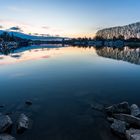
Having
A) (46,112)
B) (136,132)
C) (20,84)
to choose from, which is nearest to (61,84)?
(20,84)

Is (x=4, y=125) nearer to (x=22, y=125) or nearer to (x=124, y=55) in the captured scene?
(x=22, y=125)

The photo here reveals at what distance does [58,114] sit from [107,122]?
15.3 ft

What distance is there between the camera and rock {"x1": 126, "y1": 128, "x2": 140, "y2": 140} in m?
12.5

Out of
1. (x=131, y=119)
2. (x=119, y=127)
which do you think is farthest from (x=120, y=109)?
(x=119, y=127)

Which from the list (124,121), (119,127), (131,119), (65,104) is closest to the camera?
(119,127)

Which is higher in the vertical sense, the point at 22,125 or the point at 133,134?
the point at 133,134

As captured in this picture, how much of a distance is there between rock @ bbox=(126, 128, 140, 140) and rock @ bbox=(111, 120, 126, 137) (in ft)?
1.92

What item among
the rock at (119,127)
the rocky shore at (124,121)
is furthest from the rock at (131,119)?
the rock at (119,127)

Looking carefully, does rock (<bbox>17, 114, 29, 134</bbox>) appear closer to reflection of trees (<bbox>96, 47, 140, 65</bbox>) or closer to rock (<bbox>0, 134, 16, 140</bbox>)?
rock (<bbox>0, 134, 16, 140</bbox>)

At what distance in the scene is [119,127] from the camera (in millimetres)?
14539

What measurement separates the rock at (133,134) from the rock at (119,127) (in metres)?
0.58

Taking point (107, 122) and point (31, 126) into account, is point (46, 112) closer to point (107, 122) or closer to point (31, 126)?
point (31, 126)

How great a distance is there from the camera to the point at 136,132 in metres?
13.3

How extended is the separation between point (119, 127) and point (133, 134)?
161 centimetres
